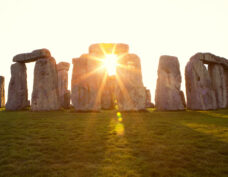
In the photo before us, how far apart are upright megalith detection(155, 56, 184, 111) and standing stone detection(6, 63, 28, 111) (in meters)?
8.21

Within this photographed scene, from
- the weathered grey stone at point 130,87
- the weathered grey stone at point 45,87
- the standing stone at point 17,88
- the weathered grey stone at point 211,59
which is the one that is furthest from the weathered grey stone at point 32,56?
the weathered grey stone at point 211,59

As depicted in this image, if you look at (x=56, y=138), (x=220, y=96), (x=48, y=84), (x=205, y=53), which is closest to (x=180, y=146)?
(x=56, y=138)

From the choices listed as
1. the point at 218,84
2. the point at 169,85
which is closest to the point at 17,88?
the point at 169,85

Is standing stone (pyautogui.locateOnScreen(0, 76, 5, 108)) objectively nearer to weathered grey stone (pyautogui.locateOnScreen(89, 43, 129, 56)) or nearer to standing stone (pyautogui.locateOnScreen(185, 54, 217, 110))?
weathered grey stone (pyautogui.locateOnScreen(89, 43, 129, 56))

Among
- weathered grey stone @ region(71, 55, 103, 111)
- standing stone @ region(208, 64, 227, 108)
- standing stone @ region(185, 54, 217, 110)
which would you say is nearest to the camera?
weathered grey stone @ region(71, 55, 103, 111)

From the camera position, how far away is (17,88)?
11.4 meters

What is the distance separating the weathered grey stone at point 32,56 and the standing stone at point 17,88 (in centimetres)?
46

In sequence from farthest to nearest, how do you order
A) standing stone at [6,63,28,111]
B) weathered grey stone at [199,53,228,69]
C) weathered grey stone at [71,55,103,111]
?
standing stone at [6,63,28,111] → weathered grey stone at [199,53,228,69] → weathered grey stone at [71,55,103,111]

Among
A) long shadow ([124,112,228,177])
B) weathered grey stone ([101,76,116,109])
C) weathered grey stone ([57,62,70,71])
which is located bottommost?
long shadow ([124,112,228,177])

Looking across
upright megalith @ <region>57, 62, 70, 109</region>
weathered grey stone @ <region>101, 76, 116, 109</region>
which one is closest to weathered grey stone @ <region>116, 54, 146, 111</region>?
weathered grey stone @ <region>101, 76, 116, 109</region>

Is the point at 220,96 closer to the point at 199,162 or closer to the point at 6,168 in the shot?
the point at 199,162

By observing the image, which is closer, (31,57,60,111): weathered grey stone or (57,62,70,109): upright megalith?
(31,57,60,111): weathered grey stone

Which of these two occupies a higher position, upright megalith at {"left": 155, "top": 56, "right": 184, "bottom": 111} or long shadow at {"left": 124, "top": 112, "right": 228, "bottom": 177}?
upright megalith at {"left": 155, "top": 56, "right": 184, "bottom": 111}

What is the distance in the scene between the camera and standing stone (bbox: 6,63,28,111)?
1122 centimetres
